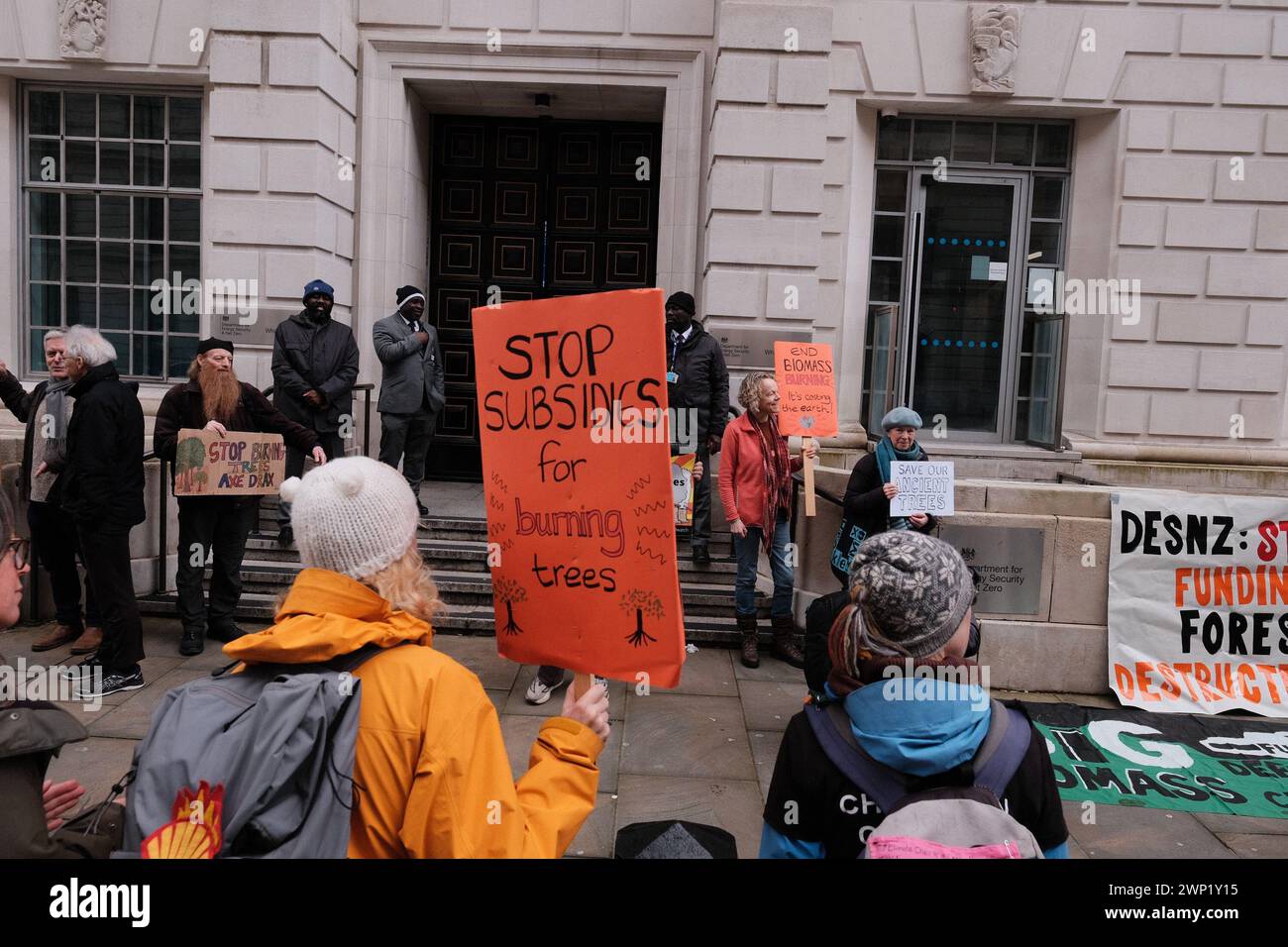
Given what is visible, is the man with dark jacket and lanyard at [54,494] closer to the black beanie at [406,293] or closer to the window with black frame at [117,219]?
the black beanie at [406,293]

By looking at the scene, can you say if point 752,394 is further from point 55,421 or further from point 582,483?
point 55,421

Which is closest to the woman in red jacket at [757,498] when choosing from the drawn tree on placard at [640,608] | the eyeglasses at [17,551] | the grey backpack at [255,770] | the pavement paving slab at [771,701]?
the pavement paving slab at [771,701]

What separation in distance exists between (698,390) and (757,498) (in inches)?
65.6

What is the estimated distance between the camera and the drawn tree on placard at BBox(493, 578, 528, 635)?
2.70 meters

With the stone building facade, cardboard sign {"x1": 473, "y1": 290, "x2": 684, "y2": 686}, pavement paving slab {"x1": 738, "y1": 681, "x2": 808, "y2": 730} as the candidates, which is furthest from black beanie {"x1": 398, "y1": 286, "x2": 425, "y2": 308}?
cardboard sign {"x1": 473, "y1": 290, "x2": 684, "y2": 686}

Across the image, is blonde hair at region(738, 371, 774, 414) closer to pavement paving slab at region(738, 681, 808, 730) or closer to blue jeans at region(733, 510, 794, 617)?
blue jeans at region(733, 510, 794, 617)

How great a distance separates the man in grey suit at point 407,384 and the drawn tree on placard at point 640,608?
20.2 feet

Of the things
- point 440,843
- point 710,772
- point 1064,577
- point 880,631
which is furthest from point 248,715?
point 1064,577

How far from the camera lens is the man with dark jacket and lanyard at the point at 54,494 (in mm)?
6324

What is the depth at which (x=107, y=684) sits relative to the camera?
581cm

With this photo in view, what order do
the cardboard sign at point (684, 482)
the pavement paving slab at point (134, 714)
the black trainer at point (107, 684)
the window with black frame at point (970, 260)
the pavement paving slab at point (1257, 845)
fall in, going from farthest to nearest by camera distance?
1. the window with black frame at point (970, 260)
2. the cardboard sign at point (684, 482)
3. the black trainer at point (107, 684)
4. the pavement paving slab at point (134, 714)
5. the pavement paving slab at point (1257, 845)

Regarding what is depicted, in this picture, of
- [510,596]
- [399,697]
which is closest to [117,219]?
[510,596]

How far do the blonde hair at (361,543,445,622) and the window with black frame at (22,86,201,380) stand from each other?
960cm

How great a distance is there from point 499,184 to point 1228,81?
8028mm
